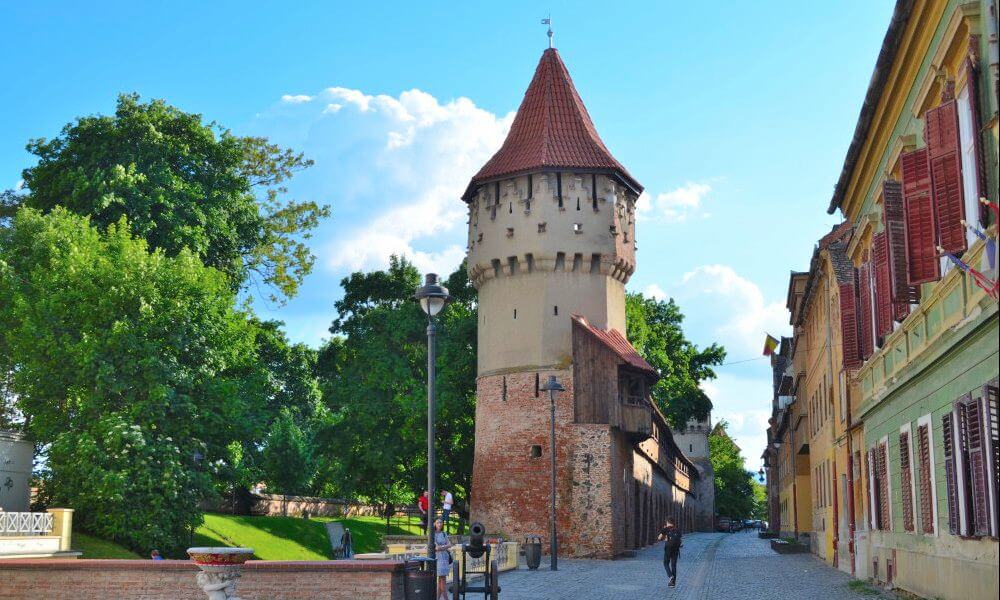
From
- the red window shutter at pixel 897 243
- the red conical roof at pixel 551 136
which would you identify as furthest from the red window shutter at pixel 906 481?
the red conical roof at pixel 551 136

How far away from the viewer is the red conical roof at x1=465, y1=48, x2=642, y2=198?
44438 millimetres

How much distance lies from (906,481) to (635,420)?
2528 centimetres

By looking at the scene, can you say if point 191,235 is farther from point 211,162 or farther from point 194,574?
point 194,574

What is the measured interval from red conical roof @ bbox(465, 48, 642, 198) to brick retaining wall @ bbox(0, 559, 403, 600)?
95.5 feet

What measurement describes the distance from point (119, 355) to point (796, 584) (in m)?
20.2

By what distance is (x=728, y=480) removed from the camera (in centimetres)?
12475

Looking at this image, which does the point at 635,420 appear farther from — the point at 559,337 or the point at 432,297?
the point at 432,297

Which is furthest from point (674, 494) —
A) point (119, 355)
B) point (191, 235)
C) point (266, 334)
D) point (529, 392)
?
point (119, 355)

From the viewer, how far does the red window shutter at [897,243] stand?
14992 millimetres

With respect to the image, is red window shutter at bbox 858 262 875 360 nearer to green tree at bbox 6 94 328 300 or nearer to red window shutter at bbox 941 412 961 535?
red window shutter at bbox 941 412 961 535

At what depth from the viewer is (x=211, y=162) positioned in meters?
42.4

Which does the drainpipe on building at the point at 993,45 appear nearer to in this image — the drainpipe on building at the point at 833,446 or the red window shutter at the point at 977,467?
the red window shutter at the point at 977,467

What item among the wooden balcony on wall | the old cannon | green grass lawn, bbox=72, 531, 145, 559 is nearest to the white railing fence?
green grass lawn, bbox=72, 531, 145, 559

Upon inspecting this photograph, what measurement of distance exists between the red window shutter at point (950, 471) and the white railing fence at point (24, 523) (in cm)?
2577
